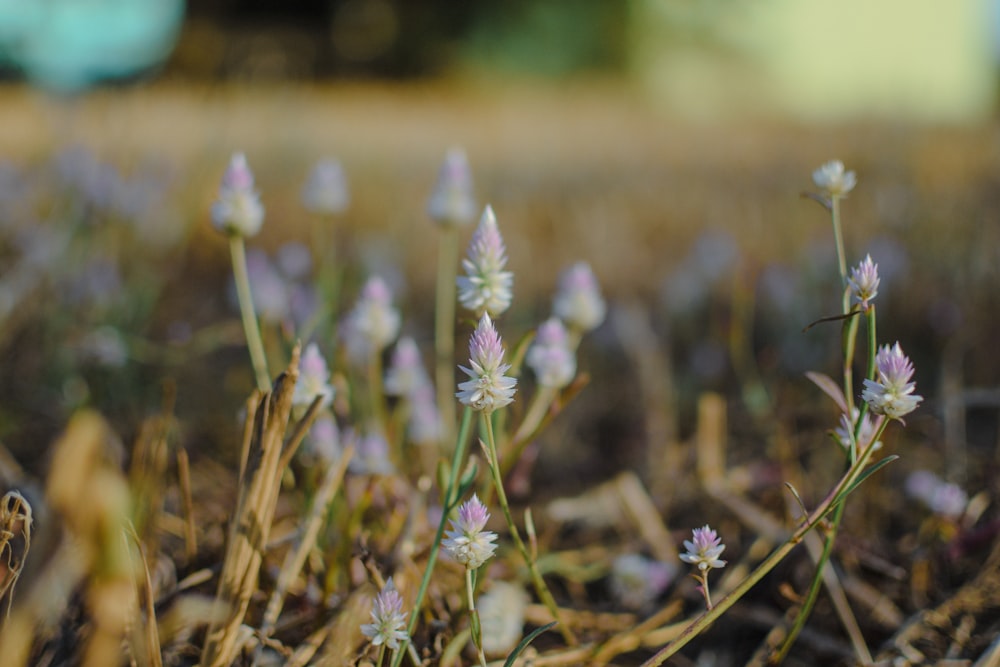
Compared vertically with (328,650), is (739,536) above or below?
below

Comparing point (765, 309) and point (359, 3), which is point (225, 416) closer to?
point (765, 309)

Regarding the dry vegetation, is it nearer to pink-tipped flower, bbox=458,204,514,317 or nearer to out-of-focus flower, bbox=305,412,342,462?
out-of-focus flower, bbox=305,412,342,462

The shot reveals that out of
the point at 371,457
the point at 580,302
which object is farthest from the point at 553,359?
the point at 371,457

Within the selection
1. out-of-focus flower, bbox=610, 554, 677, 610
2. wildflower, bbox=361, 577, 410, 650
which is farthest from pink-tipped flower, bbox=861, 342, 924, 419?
out-of-focus flower, bbox=610, 554, 677, 610

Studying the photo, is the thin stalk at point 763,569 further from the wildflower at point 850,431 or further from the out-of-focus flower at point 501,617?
the out-of-focus flower at point 501,617

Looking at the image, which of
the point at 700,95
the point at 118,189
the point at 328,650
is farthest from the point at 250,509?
the point at 700,95

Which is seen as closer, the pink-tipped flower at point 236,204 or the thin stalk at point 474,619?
the thin stalk at point 474,619

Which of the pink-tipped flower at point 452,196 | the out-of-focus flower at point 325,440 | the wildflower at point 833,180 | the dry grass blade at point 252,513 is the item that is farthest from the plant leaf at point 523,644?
the pink-tipped flower at point 452,196
